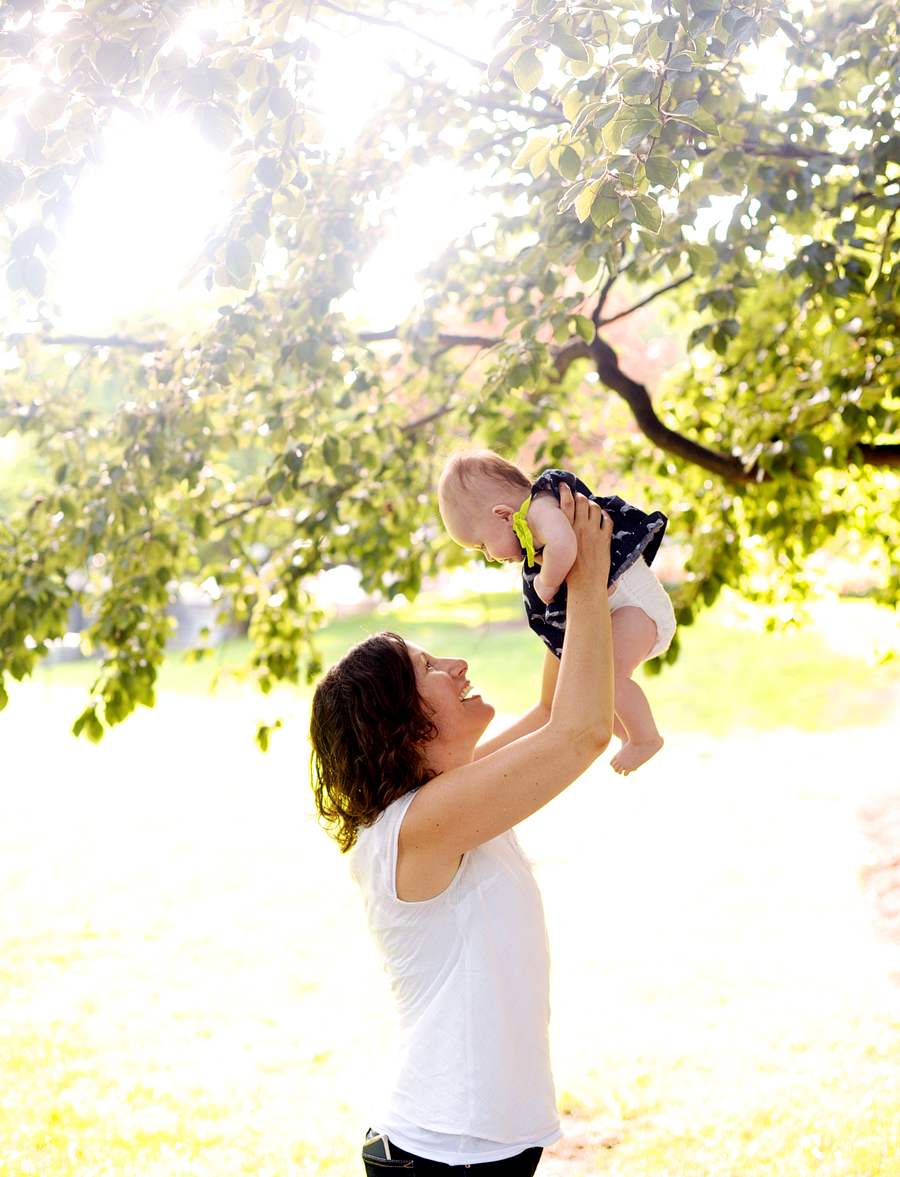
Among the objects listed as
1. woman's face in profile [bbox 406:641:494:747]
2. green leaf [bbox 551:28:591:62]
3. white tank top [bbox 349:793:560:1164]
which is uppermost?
green leaf [bbox 551:28:591:62]

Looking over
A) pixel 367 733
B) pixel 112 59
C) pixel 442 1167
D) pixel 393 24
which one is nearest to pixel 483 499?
pixel 367 733

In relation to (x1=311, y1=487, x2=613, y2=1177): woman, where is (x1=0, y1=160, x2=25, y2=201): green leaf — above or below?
above

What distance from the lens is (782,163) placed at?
166 inches

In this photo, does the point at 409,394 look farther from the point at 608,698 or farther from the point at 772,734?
the point at 772,734

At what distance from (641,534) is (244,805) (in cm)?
1178

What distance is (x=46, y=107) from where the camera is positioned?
217 centimetres

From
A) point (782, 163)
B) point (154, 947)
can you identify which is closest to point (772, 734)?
point (154, 947)

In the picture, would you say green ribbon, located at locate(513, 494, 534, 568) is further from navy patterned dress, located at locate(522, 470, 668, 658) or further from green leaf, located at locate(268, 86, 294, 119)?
green leaf, located at locate(268, 86, 294, 119)

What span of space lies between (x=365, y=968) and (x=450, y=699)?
6175mm

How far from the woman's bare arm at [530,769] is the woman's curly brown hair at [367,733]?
0.11 m

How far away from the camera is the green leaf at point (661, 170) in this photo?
214 centimetres

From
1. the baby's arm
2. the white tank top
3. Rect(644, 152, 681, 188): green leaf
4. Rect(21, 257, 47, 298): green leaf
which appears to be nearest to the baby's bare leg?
the baby's arm

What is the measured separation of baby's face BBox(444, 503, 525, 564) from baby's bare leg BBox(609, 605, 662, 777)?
1.00ft

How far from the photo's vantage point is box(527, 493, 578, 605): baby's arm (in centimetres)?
223
